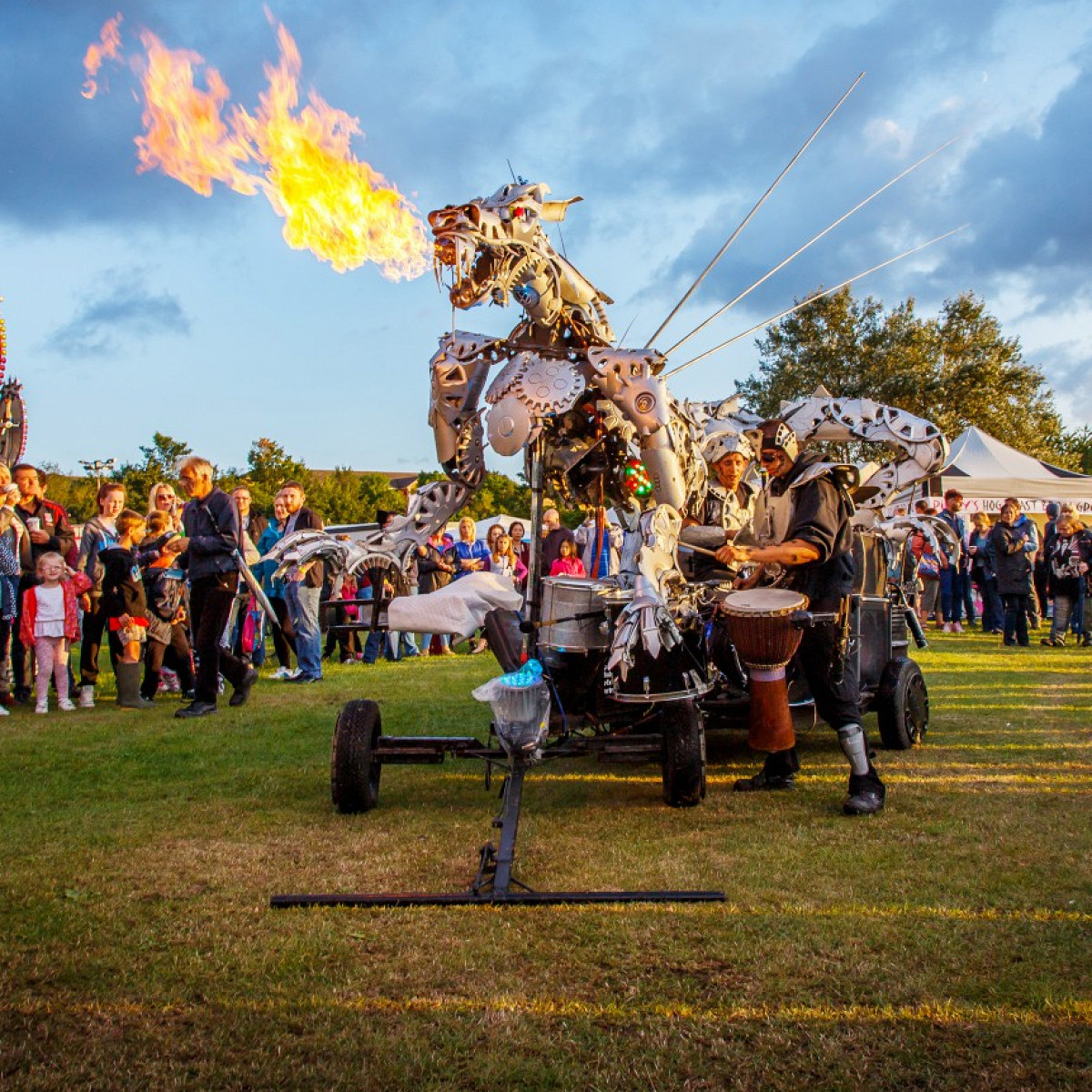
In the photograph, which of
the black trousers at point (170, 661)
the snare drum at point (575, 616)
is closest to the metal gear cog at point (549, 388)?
the snare drum at point (575, 616)

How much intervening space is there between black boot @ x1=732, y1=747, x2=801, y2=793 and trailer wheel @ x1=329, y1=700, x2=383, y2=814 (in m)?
2.12

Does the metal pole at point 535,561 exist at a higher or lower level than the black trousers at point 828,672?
higher

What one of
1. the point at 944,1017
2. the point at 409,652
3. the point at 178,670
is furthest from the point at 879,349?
the point at 944,1017

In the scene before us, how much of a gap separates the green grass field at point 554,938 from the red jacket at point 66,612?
2755 mm

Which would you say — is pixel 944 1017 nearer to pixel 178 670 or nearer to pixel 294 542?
pixel 294 542

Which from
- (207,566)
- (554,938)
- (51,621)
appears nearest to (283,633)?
(51,621)

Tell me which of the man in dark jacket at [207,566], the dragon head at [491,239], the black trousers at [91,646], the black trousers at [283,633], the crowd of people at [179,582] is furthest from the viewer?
the black trousers at [283,633]

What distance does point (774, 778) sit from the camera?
19.3ft

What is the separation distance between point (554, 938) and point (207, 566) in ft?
18.7

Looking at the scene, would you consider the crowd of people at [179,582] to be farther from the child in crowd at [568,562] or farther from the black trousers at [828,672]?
the black trousers at [828,672]

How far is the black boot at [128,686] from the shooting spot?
30.4ft

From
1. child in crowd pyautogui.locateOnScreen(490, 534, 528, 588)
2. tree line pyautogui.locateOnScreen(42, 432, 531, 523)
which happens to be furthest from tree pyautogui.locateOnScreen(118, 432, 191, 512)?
child in crowd pyautogui.locateOnScreen(490, 534, 528, 588)

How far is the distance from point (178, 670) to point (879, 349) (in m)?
34.1

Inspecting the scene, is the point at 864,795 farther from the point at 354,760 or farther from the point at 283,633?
the point at 283,633
